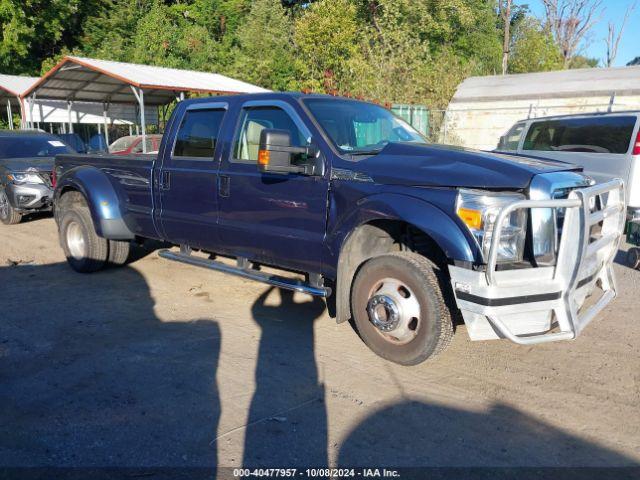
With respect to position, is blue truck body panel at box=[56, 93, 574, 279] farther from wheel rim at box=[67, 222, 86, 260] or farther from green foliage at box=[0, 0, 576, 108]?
green foliage at box=[0, 0, 576, 108]

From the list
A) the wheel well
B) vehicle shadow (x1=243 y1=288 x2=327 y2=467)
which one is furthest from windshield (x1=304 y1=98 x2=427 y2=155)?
vehicle shadow (x1=243 y1=288 x2=327 y2=467)

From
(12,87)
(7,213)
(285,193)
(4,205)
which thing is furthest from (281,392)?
(12,87)

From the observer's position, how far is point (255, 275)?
518 centimetres

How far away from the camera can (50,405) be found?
12.1 ft

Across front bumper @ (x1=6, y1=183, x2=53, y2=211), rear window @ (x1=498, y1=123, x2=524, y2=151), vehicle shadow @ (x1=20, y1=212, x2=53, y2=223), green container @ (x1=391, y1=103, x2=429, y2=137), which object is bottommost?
vehicle shadow @ (x1=20, y1=212, x2=53, y2=223)

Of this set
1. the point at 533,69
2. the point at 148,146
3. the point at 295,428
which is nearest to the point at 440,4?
the point at 533,69

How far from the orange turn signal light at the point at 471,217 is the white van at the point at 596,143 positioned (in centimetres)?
503

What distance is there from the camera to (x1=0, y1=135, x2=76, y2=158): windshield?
36.6ft

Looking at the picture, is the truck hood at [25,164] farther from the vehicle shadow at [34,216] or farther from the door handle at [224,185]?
the door handle at [224,185]

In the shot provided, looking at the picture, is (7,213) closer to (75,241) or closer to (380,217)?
(75,241)

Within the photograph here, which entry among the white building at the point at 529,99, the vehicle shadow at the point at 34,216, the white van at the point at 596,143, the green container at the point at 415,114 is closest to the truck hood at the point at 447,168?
the white van at the point at 596,143

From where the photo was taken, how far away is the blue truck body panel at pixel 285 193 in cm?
387

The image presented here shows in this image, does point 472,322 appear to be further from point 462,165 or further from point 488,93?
point 488,93

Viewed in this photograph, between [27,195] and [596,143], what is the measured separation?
391 inches
